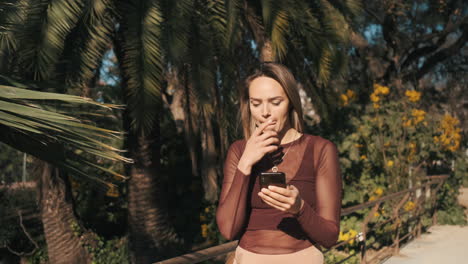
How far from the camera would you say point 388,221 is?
5.90 meters

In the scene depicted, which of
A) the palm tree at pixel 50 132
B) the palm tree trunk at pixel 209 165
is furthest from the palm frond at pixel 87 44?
the palm tree trunk at pixel 209 165

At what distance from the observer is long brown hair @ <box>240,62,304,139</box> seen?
1558 mm

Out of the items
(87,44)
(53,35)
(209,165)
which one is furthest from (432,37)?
(53,35)

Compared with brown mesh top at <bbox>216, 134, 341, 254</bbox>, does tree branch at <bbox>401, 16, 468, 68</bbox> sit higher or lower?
higher

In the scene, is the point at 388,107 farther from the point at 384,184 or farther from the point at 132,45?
the point at 132,45

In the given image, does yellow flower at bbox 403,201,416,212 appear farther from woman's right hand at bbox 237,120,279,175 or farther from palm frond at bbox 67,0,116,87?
woman's right hand at bbox 237,120,279,175

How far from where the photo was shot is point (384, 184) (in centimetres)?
746

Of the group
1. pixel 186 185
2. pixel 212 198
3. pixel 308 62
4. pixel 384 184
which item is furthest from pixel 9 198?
pixel 384 184

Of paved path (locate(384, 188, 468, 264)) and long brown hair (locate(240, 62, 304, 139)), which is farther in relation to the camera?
paved path (locate(384, 188, 468, 264))

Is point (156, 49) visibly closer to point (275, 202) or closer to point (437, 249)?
point (275, 202)

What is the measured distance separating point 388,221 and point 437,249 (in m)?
1.24

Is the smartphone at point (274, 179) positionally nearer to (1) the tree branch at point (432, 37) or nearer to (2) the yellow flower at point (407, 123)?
(2) the yellow flower at point (407, 123)

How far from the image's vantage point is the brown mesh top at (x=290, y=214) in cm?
144

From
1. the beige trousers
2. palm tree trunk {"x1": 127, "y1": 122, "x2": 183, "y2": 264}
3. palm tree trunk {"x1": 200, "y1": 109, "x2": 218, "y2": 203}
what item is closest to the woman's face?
the beige trousers
